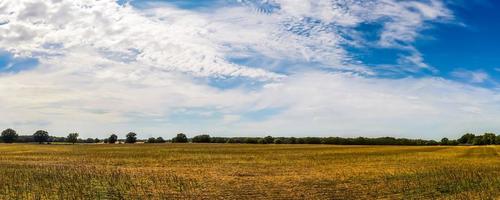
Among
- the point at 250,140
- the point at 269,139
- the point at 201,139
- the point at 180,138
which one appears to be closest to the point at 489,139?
the point at 269,139

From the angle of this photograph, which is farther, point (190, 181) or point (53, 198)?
point (190, 181)

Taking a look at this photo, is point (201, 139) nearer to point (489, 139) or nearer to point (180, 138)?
point (180, 138)

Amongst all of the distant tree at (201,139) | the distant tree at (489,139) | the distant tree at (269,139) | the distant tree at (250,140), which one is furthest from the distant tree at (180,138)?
the distant tree at (489,139)

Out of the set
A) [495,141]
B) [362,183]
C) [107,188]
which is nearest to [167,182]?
[107,188]

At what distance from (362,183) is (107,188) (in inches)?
529

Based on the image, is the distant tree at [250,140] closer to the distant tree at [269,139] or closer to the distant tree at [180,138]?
the distant tree at [269,139]

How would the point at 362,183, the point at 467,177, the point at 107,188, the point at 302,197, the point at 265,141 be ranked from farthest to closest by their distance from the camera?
the point at 265,141 → the point at 467,177 → the point at 362,183 → the point at 107,188 → the point at 302,197

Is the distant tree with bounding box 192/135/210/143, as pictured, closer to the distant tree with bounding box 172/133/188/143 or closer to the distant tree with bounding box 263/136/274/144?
the distant tree with bounding box 172/133/188/143

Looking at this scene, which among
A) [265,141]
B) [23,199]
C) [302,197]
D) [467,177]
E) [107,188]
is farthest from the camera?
[265,141]

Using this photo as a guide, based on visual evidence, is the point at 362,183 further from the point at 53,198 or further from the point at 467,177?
the point at 53,198

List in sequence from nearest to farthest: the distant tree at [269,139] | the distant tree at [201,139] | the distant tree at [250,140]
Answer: the distant tree at [269,139]
the distant tree at [250,140]
the distant tree at [201,139]

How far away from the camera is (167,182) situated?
26.4m

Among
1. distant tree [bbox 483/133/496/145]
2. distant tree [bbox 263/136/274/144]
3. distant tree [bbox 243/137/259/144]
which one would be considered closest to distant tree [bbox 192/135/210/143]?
distant tree [bbox 243/137/259/144]

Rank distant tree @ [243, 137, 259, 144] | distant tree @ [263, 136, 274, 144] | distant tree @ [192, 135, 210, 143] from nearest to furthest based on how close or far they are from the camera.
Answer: distant tree @ [263, 136, 274, 144] < distant tree @ [243, 137, 259, 144] < distant tree @ [192, 135, 210, 143]
